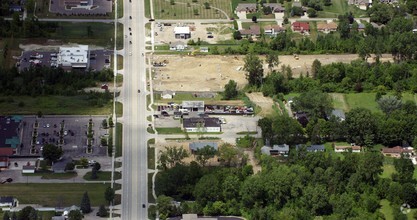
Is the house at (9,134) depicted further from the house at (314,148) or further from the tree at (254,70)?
the house at (314,148)

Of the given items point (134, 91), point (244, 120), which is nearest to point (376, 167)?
point (244, 120)

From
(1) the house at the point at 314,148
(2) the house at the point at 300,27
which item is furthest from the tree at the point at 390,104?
(2) the house at the point at 300,27

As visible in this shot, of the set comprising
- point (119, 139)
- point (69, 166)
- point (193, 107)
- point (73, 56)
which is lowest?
point (69, 166)

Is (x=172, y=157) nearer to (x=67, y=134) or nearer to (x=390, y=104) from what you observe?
(x=67, y=134)

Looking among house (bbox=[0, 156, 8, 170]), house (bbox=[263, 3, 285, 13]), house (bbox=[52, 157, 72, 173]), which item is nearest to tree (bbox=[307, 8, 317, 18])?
house (bbox=[263, 3, 285, 13])

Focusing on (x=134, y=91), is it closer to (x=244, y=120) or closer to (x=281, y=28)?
(x=244, y=120)

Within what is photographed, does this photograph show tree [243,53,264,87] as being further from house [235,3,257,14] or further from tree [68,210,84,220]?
tree [68,210,84,220]

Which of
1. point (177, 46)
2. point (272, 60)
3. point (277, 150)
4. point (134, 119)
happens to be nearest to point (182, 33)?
point (177, 46)
